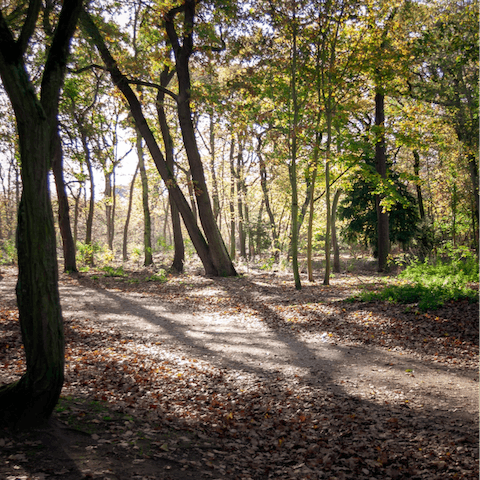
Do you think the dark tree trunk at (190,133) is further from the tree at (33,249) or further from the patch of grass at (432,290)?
the tree at (33,249)

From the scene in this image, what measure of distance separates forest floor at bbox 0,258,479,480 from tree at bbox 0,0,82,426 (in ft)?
1.08

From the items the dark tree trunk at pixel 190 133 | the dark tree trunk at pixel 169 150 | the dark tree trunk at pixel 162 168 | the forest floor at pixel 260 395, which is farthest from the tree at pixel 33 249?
the dark tree trunk at pixel 169 150

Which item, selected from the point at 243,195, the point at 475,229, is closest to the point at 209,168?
the point at 243,195

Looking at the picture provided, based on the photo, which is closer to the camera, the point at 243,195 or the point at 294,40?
the point at 294,40

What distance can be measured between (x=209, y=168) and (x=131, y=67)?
473 inches

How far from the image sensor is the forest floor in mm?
3557

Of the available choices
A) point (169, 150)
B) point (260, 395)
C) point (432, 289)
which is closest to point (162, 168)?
point (169, 150)

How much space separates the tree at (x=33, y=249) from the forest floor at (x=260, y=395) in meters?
0.33

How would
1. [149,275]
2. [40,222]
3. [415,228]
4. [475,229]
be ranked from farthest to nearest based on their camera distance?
[475,229] → [415,228] → [149,275] → [40,222]

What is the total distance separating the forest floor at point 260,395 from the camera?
11.7ft

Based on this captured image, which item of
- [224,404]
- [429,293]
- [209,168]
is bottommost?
[224,404]

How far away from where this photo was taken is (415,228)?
61.9 ft

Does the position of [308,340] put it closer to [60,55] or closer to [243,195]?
[60,55]

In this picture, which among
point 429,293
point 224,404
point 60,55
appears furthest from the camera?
point 429,293
